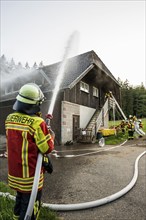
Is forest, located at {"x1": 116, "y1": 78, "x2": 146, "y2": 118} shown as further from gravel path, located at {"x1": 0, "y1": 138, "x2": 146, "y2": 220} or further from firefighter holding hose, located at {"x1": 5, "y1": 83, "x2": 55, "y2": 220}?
firefighter holding hose, located at {"x1": 5, "y1": 83, "x2": 55, "y2": 220}

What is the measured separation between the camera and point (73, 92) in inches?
597

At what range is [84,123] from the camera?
55.0 feet

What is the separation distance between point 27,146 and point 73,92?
43.7 ft

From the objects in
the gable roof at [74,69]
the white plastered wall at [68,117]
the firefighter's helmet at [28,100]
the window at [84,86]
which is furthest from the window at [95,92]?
the firefighter's helmet at [28,100]

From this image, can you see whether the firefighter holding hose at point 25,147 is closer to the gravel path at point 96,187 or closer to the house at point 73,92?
the gravel path at point 96,187

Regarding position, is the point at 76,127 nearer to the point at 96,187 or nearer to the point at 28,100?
the point at 96,187

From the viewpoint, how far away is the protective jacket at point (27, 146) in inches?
78.2

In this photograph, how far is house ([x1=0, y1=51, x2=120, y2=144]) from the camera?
1384cm

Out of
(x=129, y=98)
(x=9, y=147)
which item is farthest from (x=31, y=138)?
(x=129, y=98)

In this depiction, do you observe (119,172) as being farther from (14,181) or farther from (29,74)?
(29,74)

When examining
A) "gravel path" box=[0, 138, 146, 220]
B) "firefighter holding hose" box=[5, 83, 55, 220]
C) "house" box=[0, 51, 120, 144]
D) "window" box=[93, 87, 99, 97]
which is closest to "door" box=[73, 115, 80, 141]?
"house" box=[0, 51, 120, 144]

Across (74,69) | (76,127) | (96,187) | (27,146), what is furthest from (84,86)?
(27,146)

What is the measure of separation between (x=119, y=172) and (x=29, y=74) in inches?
595

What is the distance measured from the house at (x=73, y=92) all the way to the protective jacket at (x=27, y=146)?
36.3 feet
